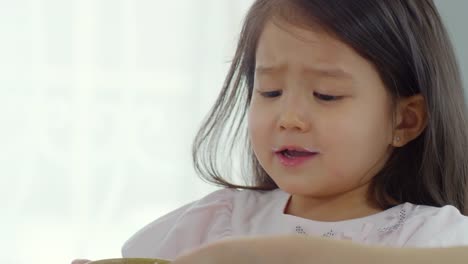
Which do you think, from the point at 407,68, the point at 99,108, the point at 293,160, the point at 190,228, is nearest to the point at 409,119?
the point at 407,68

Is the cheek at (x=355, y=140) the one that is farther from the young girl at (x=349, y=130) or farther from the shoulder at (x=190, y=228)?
the shoulder at (x=190, y=228)

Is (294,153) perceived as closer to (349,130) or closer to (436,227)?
(349,130)

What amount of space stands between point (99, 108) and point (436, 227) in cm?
121

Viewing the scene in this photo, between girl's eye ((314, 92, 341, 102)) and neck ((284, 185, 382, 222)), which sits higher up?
girl's eye ((314, 92, 341, 102))

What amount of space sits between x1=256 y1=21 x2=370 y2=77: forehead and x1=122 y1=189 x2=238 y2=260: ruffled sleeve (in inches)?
9.5

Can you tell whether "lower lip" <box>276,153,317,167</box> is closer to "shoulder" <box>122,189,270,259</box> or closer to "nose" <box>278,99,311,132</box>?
"nose" <box>278,99,311,132</box>

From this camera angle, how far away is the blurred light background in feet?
6.79

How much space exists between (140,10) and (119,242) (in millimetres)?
550

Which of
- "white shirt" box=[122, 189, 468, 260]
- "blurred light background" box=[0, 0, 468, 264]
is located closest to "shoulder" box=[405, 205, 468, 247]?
"white shirt" box=[122, 189, 468, 260]

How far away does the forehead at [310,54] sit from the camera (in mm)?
1048

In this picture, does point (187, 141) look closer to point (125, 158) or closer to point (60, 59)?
point (125, 158)

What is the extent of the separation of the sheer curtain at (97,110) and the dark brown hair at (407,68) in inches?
34.8

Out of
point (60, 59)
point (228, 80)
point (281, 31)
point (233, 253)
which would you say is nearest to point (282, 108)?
point (281, 31)

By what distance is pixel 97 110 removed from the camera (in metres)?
2.11
